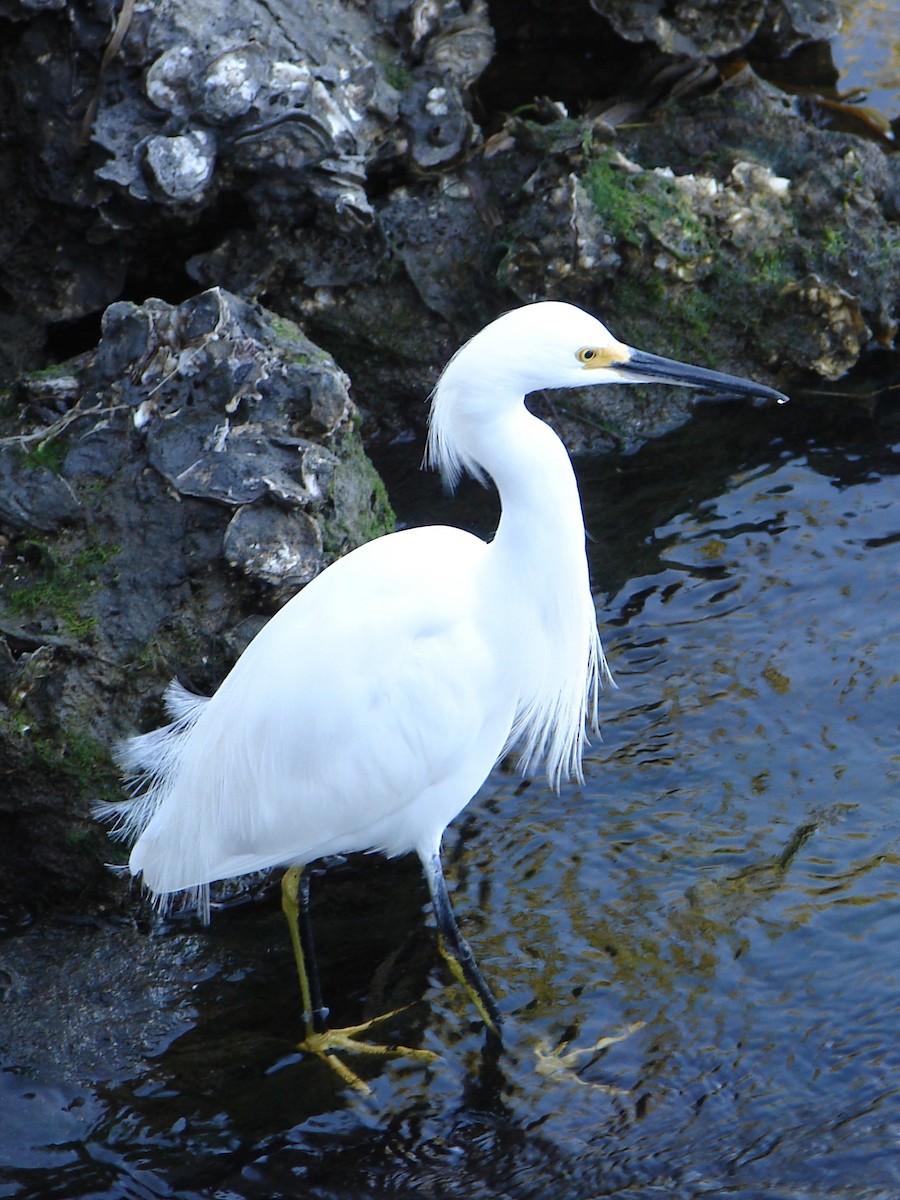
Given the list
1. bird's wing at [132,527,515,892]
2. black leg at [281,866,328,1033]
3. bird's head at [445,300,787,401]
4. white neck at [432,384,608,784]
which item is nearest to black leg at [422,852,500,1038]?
bird's wing at [132,527,515,892]

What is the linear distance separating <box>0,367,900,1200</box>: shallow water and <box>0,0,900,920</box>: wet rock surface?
653 millimetres

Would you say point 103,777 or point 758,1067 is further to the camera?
point 103,777

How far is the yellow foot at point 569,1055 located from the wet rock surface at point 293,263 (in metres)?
1.46

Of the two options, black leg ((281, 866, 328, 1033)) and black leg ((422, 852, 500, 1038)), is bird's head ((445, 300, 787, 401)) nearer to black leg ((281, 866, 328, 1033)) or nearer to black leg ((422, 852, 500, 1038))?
black leg ((422, 852, 500, 1038))

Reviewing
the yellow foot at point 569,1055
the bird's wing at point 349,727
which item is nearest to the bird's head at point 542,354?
the bird's wing at point 349,727

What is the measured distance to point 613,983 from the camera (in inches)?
141

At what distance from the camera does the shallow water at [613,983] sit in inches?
126

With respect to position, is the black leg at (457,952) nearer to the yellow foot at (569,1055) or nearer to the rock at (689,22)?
the yellow foot at (569,1055)

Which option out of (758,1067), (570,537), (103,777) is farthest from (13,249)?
(758,1067)

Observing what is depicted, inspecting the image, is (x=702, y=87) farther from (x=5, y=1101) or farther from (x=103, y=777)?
(x=5, y=1101)

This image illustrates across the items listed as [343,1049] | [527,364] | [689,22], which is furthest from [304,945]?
[689,22]

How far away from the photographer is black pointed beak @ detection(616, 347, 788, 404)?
319cm

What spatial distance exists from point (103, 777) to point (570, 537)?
1.57 m

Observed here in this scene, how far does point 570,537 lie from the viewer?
10.9 feet
